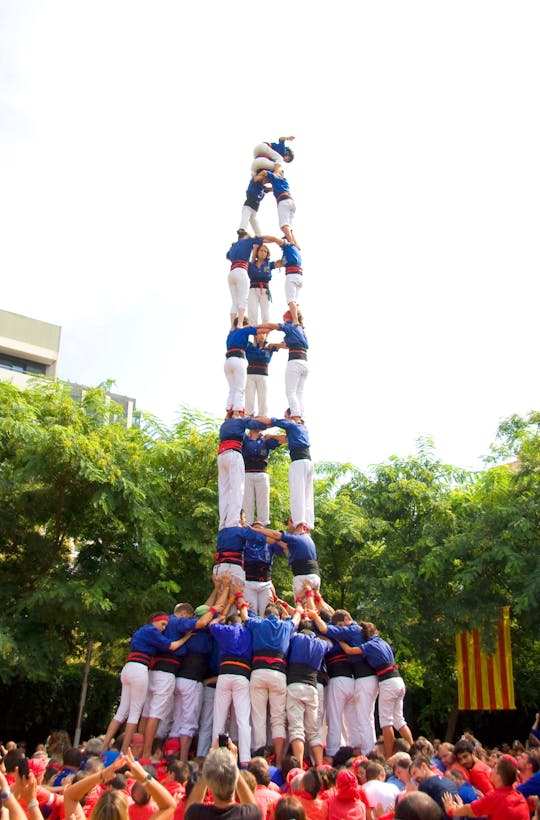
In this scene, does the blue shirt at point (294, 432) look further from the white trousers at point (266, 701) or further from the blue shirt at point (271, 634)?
the white trousers at point (266, 701)

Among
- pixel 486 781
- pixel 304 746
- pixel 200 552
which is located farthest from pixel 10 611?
pixel 486 781

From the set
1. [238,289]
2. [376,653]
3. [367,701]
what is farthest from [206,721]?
[238,289]

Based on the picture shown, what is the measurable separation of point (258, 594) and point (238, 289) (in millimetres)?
5278

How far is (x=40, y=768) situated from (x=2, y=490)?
905 cm

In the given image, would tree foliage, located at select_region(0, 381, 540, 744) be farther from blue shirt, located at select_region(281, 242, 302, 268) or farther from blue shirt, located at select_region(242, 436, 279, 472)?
blue shirt, located at select_region(281, 242, 302, 268)

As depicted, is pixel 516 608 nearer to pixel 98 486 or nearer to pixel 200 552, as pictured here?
pixel 200 552

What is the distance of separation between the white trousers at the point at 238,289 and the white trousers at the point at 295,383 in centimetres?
145

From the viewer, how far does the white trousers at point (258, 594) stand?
12914mm

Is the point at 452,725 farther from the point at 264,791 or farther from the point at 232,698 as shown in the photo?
the point at 264,791

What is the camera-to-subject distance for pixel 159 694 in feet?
34.9

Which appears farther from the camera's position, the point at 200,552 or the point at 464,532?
the point at 464,532

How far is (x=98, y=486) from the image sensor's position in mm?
16109

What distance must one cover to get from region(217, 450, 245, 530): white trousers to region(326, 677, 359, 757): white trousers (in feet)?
9.49

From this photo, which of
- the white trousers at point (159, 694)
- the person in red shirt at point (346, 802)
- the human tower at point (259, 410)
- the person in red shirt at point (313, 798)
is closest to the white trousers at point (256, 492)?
the human tower at point (259, 410)
